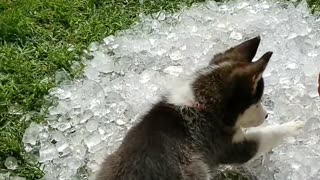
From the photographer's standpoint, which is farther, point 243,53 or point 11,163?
point 11,163

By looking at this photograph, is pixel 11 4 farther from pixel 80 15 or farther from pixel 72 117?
pixel 72 117

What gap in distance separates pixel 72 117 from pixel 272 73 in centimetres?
109

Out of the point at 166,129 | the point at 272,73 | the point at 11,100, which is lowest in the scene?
the point at 11,100

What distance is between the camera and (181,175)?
3.08 m

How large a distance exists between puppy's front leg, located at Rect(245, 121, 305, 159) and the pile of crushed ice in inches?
3.0

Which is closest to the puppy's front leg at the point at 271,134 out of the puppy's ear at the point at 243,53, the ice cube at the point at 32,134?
the puppy's ear at the point at 243,53

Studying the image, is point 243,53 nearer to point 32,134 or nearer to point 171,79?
point 171,79

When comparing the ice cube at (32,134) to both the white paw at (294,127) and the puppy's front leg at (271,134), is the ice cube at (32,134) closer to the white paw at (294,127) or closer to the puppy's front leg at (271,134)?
the puppy's front leg at (271,134)

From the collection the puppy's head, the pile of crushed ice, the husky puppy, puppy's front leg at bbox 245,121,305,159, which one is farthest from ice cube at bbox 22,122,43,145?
puppy's front leg at bbox 245,121,305,159

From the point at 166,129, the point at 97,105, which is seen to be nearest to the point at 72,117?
the point at 97,105

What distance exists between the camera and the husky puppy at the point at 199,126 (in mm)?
3043

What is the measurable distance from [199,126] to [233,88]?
226 mm

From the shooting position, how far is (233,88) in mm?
3143

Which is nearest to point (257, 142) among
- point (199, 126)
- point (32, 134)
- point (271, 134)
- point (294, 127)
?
point (271, 134)
